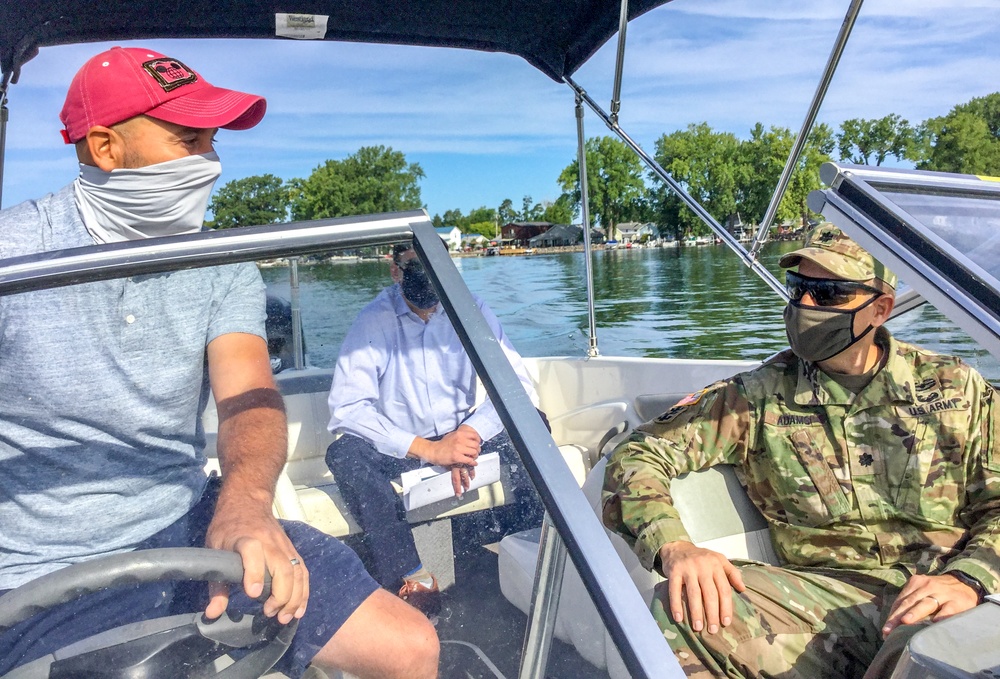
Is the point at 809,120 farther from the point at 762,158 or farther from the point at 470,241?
the point at 762,158

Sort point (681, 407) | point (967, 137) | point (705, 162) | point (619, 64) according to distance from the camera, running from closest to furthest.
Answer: point (681, 407) < point (619, 64) < point (705, 162) < point (967, 137)

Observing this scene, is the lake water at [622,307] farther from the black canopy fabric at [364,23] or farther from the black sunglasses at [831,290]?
the black canopy fabric at [364,23]

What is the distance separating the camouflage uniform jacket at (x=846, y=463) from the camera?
165cm

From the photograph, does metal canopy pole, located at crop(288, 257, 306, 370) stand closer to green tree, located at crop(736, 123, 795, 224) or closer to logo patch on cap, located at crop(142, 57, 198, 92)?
logo patch on cap, located at crop(142, 57, 198, 92)

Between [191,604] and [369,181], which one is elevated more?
[369,181]

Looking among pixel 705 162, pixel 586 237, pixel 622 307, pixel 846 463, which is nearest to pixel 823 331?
pixel 846 463

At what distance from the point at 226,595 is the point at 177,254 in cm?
39

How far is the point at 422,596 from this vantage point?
2.85ft

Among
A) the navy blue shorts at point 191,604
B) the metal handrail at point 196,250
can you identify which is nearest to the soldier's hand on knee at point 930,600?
the navy blue shorts at point 191,604

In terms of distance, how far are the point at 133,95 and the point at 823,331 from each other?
58.3 inches

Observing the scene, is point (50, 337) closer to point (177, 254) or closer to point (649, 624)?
point (177, 254)

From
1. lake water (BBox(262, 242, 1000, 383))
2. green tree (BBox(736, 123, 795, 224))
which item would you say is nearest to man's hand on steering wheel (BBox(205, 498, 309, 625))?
lake water (BBox(262, 242, 1000, 383))

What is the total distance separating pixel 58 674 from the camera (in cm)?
82

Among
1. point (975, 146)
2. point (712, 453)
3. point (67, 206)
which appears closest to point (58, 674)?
point (67, 206)
